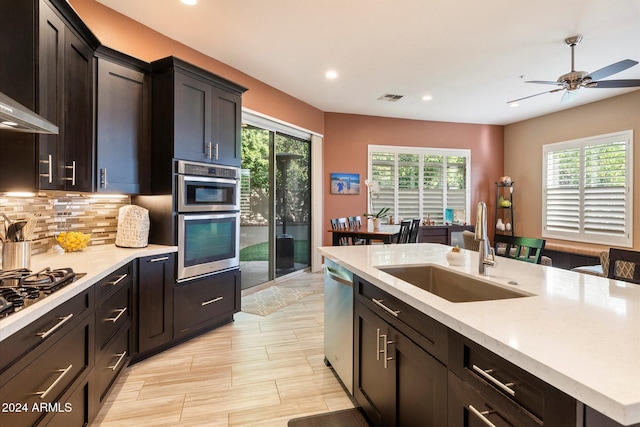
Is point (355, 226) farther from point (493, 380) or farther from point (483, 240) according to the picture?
point (493, 380)

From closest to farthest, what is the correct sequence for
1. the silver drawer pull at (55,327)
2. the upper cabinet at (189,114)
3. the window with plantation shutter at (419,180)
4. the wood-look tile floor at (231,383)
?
the silver drawer pull at (55,327) < the wood-look tile floor at (231,383) < the upper cabinet at (189,114) < the window with plantation shutter at (419,180)

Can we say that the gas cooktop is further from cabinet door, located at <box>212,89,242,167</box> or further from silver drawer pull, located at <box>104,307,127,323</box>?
cabinet door, located at <box>212,89,242,167</box>

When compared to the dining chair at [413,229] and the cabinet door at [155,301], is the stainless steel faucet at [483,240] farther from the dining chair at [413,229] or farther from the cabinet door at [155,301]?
the dining chair at [413,229]

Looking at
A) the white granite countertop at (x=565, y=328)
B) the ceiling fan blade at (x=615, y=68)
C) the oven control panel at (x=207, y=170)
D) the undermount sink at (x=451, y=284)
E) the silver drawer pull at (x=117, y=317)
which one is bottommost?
the silver drawer pull at (x=117, y=317)

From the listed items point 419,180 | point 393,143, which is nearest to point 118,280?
point 393,143

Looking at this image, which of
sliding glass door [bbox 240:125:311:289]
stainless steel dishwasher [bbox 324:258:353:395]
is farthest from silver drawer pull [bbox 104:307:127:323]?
sliding glass door [bbox 240:125:311:289]

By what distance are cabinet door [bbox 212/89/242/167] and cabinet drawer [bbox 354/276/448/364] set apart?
212 centimetres

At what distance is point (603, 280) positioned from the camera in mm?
1517

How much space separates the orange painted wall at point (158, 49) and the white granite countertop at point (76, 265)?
1.83m

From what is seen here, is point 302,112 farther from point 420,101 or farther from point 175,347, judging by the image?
point 175,347

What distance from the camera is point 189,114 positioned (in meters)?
2.97

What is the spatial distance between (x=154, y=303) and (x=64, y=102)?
5.13 feet

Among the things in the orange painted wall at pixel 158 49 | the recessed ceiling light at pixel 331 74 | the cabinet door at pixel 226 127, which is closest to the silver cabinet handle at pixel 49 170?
the cabinet door at pixel 226 127

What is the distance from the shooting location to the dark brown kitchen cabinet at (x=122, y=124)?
100 inches
